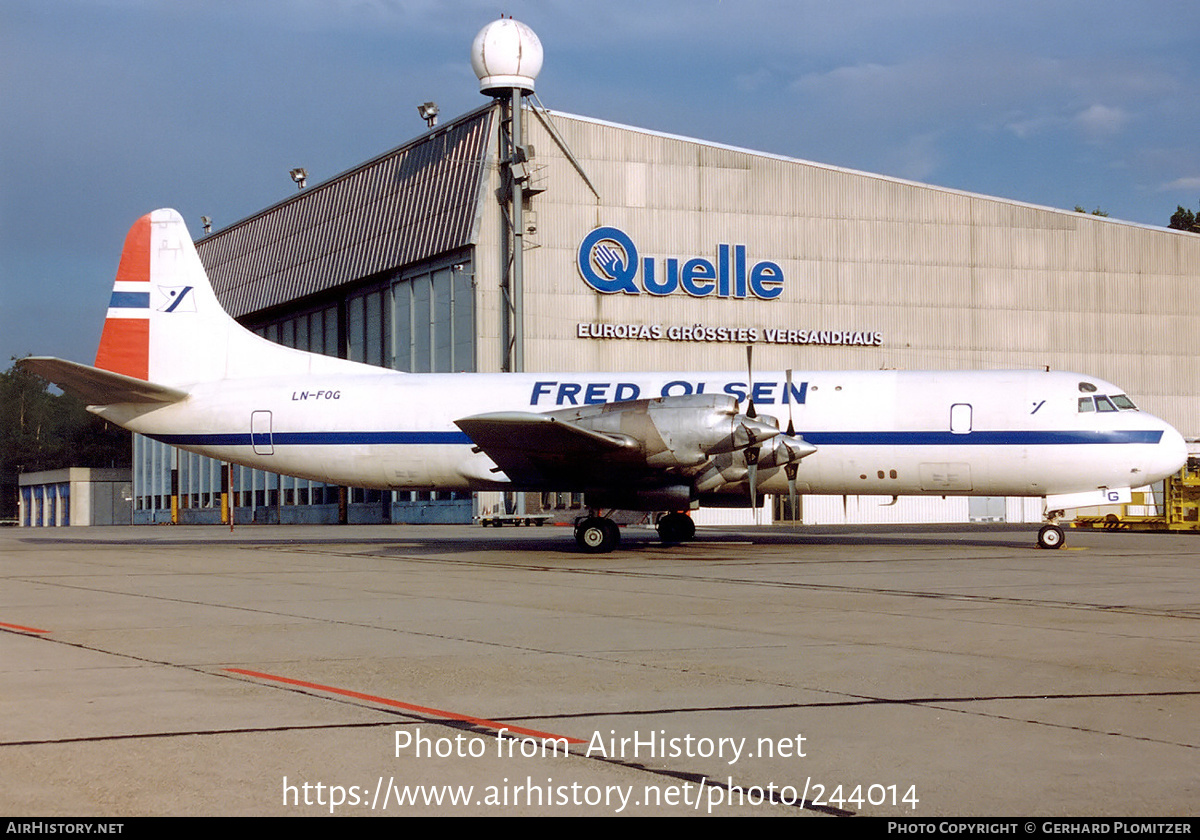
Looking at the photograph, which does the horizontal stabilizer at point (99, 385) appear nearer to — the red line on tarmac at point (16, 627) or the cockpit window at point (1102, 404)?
the red line on tarmac at point (16, 627)

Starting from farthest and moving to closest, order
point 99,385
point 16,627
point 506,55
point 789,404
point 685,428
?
point 506,55 → point 99,385 → point 789,404 → point 685,428 → point 16,627

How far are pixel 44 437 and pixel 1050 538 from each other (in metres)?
112

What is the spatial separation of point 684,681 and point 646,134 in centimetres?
4275

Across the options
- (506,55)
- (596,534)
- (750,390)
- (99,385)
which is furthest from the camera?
(506,55)

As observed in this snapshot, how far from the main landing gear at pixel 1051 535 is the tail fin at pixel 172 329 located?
54.8 ft

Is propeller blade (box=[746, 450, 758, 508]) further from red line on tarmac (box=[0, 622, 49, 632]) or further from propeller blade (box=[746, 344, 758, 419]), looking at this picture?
red line on tarmac (box=[0, 622, 49, 632])

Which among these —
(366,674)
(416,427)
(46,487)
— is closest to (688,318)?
(416,427)

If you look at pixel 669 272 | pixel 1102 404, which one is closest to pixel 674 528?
pixel 1102 404

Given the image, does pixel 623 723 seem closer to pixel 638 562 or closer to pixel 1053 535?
pixel 638 562

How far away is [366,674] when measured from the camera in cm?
951

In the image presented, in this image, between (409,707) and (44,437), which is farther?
(44,437)

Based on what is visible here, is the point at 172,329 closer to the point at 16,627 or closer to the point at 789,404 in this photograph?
the point at 789,404

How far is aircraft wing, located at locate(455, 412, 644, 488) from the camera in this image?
23203 millimetres

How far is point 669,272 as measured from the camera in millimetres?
50000
